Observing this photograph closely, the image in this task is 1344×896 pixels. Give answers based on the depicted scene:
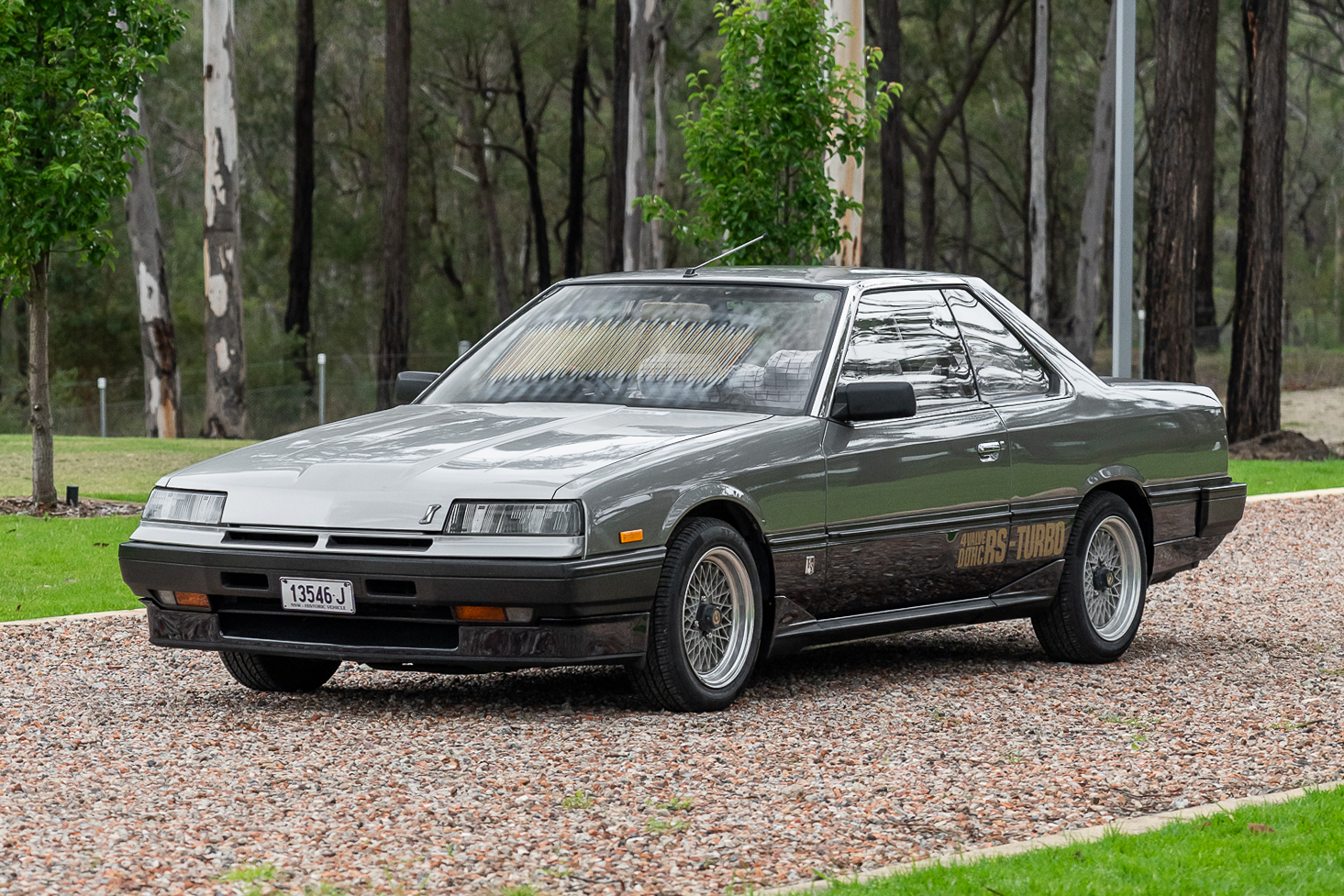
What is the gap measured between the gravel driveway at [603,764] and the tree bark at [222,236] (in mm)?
19505

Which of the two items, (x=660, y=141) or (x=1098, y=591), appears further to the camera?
(x=660, y=141)

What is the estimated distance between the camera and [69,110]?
1402 cm

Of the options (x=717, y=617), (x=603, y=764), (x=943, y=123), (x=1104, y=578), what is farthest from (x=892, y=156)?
(x=603, y=764)

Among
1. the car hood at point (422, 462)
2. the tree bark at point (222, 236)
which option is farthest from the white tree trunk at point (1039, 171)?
the car hood at point (422, 462)

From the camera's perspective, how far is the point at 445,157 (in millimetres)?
57594

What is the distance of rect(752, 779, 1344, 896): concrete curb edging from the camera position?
4496 mm

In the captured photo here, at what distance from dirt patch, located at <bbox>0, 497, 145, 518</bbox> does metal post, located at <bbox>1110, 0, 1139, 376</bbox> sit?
818 cm

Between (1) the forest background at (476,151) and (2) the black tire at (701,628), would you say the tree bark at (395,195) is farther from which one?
(2) the black tire at (701,628)

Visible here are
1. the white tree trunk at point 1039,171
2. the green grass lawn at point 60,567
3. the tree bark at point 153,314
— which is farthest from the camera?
the white tree trunk at point 1039,171

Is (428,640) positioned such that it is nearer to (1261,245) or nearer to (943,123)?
(1261,245)

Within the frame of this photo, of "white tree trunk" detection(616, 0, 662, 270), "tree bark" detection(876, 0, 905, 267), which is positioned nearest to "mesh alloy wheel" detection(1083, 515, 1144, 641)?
"white tree trunk" detection(616, 0, 662, 270)

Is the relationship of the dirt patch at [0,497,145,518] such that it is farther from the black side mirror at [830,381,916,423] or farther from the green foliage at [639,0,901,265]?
the black side mirror at [830,381,916,423]

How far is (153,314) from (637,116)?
12.8 meters

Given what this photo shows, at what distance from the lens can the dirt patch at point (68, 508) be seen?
48.7ft
